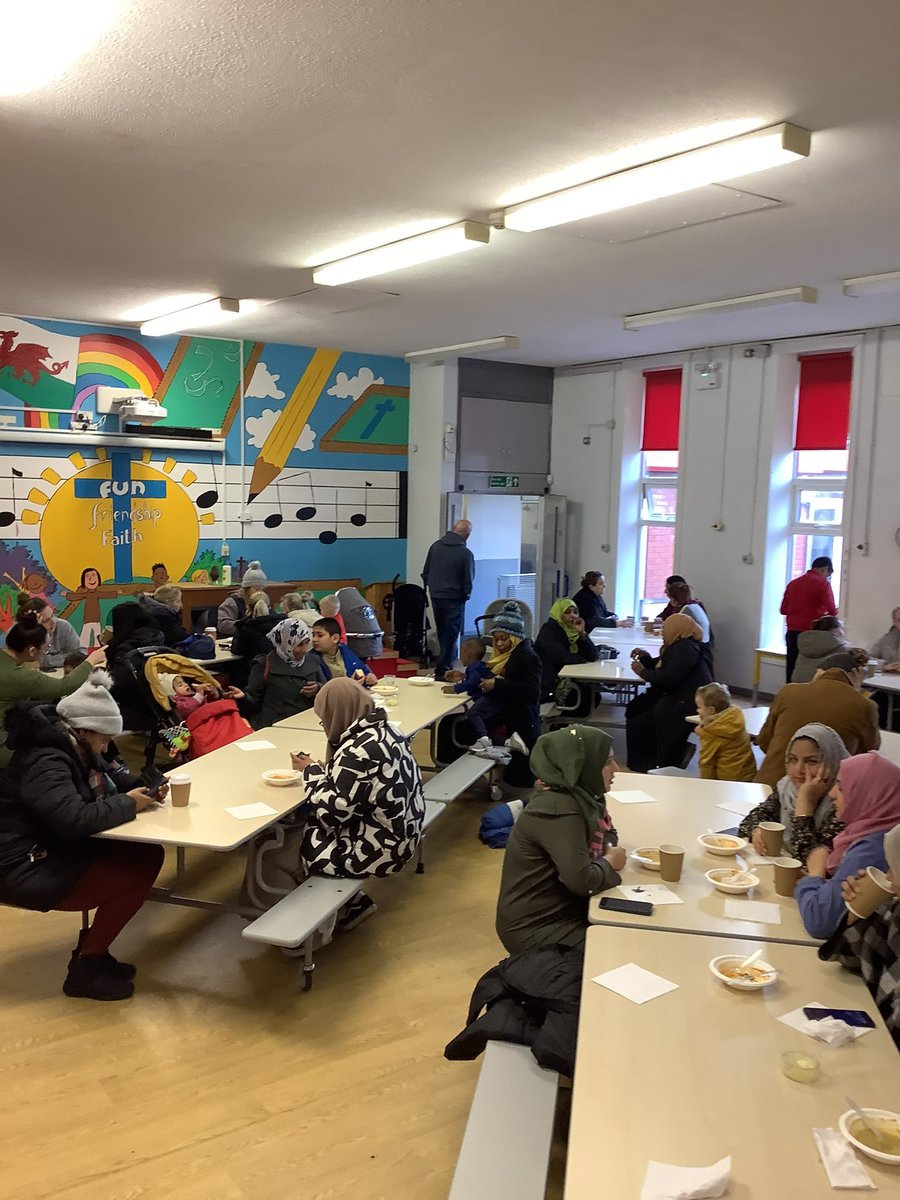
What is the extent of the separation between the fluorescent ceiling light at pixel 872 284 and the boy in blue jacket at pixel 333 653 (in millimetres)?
4384

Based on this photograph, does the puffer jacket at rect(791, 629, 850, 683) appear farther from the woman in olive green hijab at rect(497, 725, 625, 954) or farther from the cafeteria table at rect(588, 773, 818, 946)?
the woman in olive green hijab at rect(497, 725, 625, 954)

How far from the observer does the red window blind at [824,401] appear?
9.45 metres

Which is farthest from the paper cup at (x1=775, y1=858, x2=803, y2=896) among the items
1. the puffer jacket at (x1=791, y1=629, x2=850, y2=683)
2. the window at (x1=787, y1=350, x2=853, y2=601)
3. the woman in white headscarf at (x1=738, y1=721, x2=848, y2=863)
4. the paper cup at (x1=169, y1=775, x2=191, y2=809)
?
the window at (x1=787, y1=350, x2=853, y2=601)

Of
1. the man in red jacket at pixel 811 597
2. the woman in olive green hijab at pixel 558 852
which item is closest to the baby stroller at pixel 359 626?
the man in red jacket at pixel 811 597

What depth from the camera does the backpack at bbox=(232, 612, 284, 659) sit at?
24.4 feet

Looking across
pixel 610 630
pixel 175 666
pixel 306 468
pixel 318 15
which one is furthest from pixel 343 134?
pixel 306 468

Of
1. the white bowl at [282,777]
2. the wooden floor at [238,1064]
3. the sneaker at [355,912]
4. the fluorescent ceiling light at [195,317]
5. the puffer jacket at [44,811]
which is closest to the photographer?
the wooden floor at [238,1064]

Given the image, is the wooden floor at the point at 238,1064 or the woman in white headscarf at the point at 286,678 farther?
the woman in white headscarf at the point at 286,678

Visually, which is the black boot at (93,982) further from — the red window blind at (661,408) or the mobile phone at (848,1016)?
the red window blind at (661,408)

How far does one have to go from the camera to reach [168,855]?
226 inches

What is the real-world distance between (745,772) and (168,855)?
3338mm

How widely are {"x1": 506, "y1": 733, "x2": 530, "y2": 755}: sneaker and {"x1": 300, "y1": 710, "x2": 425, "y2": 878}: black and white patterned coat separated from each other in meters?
2.26

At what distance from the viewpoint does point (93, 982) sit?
4039 mm

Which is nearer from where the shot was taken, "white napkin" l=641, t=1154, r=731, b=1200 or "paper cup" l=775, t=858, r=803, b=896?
"white napkin" l=641, t=1154, r=731, b=1200
